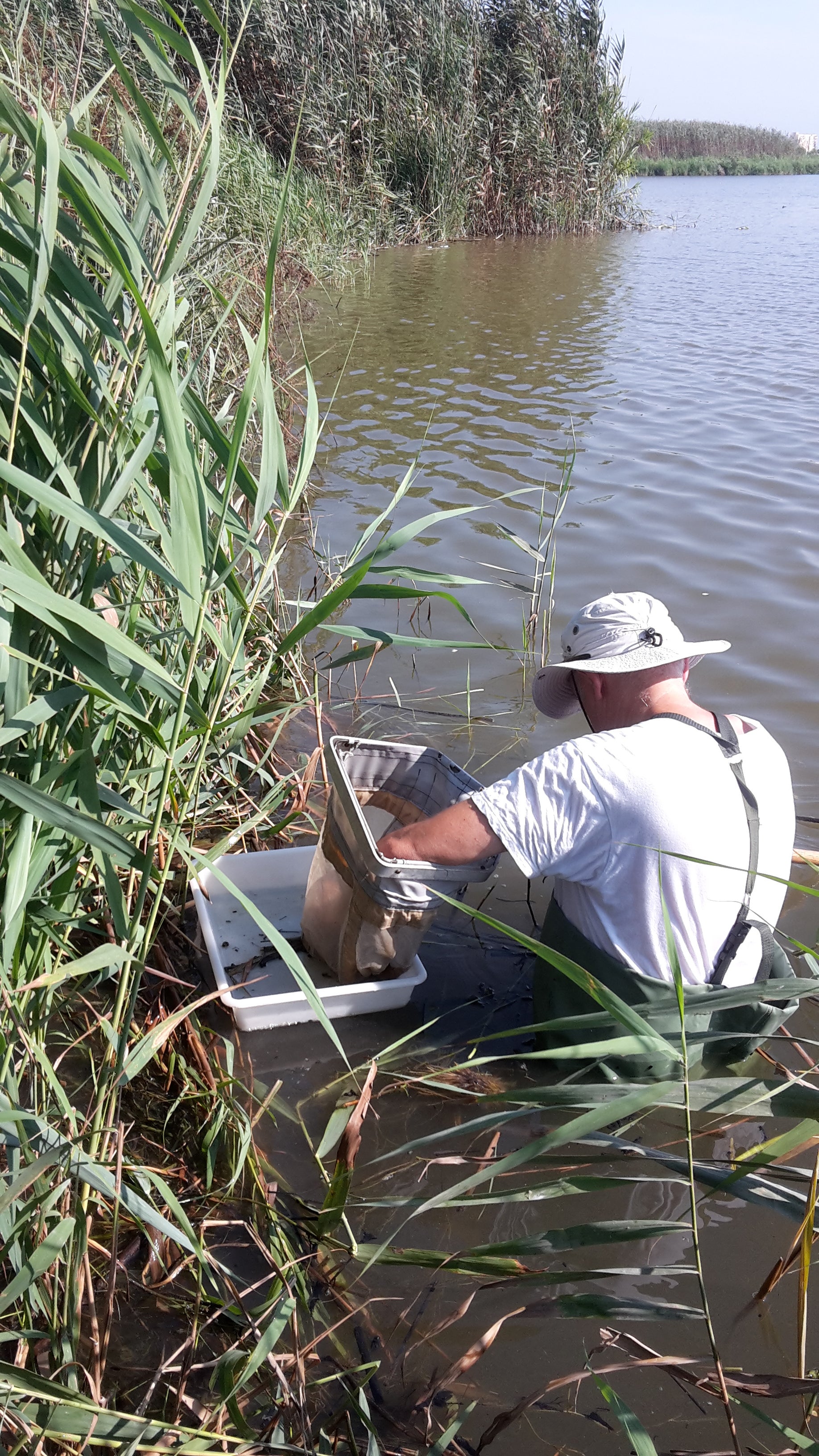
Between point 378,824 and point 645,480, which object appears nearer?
point 378,824

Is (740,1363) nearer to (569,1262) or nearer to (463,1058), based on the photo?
(569,1262)

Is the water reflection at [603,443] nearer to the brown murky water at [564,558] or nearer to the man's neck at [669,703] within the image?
the brown murky water at [564,558]

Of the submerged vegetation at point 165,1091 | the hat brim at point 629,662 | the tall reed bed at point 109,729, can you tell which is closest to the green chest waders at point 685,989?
the hat brim at point 629,662

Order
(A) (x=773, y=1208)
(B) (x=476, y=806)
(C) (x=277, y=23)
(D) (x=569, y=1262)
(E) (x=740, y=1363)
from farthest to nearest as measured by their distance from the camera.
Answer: (C) (x=277, y=23)
(B) (x=476, y=806)
(D) (x=569, y=1262)
(E) (x=740, y=1363)
(A) (x=773, y=1208)

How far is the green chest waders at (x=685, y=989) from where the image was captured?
7.14 ft

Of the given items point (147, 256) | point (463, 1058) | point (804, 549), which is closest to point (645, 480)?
point (804, 549)

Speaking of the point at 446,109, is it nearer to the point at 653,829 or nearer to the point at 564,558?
the point at 564,558

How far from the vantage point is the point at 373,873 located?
2.25m

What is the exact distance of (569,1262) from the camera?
2033mm

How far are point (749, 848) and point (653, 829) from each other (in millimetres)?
230

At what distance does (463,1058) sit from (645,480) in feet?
15.6

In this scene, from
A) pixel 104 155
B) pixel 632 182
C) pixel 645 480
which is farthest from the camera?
pixel 632 182

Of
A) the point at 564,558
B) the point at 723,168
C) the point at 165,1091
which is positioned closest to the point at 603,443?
the point at 564,558

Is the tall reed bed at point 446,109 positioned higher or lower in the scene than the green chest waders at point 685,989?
higher
